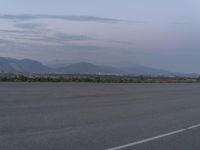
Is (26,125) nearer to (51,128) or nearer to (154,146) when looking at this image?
(51,128)

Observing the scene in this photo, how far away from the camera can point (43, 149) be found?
11.7 meters

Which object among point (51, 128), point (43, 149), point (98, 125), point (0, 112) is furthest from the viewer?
point (0, 112)

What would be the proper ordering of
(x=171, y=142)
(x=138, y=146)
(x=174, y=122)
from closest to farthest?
(x=138, y=146) < (x=171, y=142) < (x=174, y=122)

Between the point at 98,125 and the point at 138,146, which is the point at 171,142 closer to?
the point at 138,146

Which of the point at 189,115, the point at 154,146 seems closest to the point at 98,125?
the point at 154,146

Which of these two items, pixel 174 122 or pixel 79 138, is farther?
pixel 174 122

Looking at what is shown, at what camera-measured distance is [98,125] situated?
1756 centimetres

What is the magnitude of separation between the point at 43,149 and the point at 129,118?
9.24m

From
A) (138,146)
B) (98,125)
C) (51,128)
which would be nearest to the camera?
(138,146)

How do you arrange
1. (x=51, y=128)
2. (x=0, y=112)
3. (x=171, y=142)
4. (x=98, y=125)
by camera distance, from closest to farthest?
1. (x=171, y=142)
2. (x=51, y=128)
3. (x=98, y=125)
4. (x=0, y=112)

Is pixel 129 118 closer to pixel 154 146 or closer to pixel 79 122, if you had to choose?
pixel 79 122

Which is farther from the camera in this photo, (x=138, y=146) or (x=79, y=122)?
(x=79, y=122)

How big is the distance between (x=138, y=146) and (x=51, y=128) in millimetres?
4228

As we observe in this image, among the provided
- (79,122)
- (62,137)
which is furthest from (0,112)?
(62,137)
